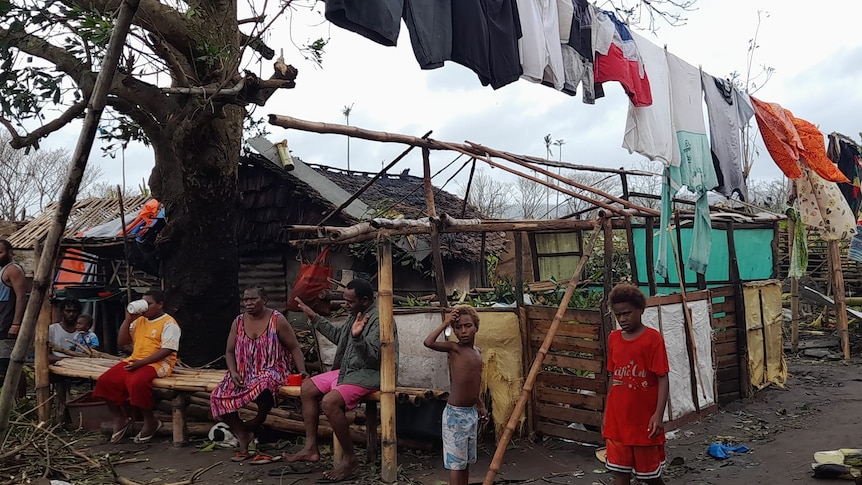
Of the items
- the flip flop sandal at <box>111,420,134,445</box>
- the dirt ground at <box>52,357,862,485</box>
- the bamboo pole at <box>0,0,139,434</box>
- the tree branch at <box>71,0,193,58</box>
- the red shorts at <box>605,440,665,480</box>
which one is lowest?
the dirt ground at <box>52,357,862,485</box>

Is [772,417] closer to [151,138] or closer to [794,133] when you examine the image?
[794,133]

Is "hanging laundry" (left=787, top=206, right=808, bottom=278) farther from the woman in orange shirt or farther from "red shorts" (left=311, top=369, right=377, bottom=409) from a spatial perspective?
the woman in orange shirt

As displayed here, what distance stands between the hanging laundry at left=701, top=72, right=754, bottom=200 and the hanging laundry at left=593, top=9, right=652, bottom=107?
44.4 inches

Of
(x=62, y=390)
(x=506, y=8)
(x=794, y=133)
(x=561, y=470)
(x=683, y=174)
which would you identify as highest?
(x=506, y=8)

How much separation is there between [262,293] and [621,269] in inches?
259

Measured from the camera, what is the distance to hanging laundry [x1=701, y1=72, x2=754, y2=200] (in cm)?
778

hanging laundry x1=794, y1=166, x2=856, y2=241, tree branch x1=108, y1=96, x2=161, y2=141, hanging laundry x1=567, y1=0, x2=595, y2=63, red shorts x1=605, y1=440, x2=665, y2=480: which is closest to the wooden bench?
red shorts x1=605, y1=440, x2=665, y2=480

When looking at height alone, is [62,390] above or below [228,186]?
below

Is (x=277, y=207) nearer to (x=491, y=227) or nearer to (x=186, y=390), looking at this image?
(x=186, y=390)

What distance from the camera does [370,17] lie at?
198 inches

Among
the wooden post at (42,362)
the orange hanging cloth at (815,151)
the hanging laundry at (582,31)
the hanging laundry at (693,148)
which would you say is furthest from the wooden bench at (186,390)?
the orange hanging cloth at (815,151)

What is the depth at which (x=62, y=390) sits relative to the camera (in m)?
8.05

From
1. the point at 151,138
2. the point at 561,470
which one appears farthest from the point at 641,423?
the point at 151,138

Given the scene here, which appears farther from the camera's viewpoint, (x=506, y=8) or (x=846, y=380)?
(x=846, y=380)
